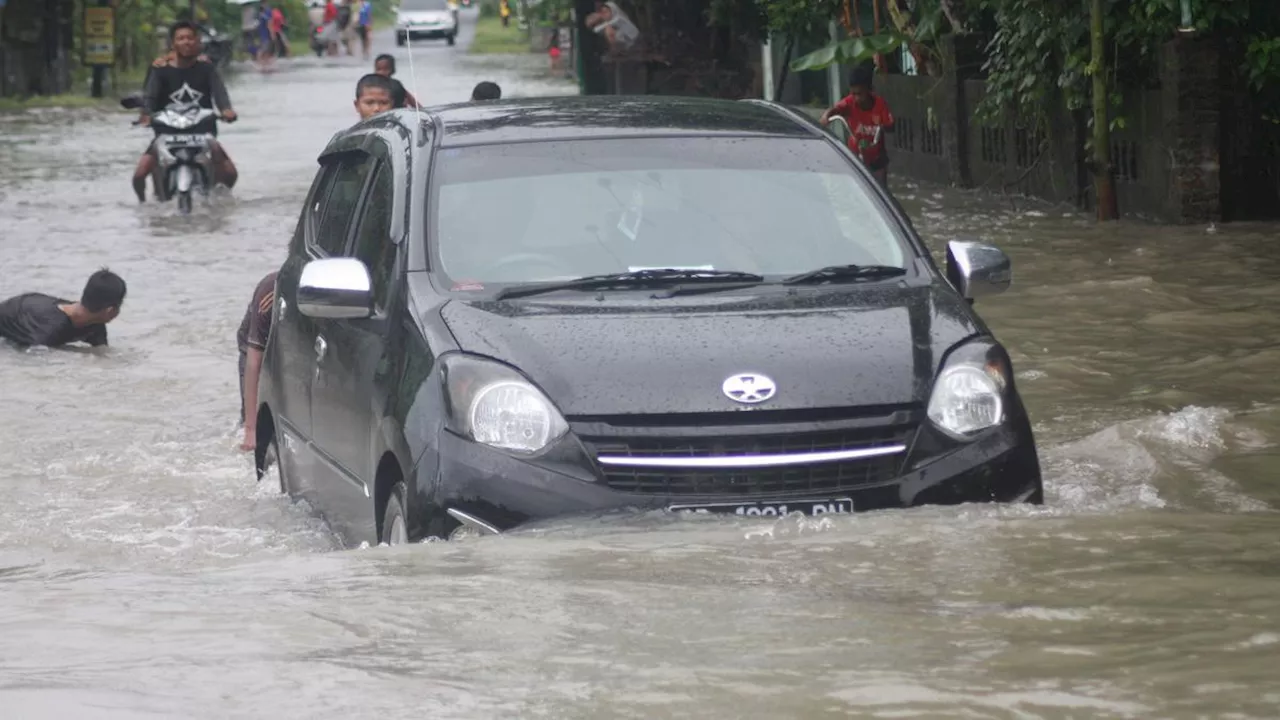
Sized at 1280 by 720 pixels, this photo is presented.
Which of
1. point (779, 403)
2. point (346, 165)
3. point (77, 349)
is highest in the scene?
point (346, 165)

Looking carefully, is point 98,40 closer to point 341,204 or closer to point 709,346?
point 341,204

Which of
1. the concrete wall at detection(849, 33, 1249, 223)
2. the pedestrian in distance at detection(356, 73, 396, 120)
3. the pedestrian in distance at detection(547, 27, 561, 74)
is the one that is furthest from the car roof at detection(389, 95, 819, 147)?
the pedestrian in distance at detection(547, 27, 561, 74)

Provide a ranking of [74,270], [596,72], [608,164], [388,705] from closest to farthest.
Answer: [388,705]
[608,164]
[74,270]
[596,72]

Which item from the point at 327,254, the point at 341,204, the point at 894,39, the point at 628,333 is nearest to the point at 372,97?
the point at 341,204

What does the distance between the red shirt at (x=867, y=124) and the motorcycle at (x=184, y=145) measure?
6286 millimetres

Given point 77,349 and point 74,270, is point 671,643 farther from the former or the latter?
point 74,270

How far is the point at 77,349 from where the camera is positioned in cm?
1338

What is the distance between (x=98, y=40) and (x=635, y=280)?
131 ft

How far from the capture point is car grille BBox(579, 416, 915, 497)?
19.9 feet

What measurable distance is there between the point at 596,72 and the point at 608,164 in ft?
88.1

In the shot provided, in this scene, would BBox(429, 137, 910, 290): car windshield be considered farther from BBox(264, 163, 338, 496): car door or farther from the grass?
the grass

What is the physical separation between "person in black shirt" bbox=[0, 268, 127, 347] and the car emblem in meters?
7.62

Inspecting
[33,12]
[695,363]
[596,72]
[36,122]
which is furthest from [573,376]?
[33,12]

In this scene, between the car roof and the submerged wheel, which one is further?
the submerged wheel
